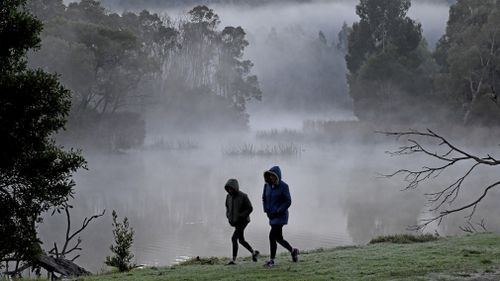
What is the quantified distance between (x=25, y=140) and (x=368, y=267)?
485 centimetres

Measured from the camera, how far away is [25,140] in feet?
27.1

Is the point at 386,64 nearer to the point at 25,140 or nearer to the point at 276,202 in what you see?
the point at 276,202

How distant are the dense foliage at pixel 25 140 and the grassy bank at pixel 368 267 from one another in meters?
1.51

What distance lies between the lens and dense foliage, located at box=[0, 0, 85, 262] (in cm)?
810

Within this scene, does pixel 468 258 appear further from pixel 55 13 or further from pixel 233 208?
pixel 55 13

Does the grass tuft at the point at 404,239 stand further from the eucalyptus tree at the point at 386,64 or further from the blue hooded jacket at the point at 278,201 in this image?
the eucalyptus tree at the point at 386,64

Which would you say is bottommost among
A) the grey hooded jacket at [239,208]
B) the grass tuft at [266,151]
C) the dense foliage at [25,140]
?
the grey hooded jacket at [239,208]

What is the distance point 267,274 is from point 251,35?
136341 millimetres

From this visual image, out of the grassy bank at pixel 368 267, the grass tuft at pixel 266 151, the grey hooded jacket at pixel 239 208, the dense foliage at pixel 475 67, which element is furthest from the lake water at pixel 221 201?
the grey hooded jacket at pixel 239 208

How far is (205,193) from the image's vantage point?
32.2m

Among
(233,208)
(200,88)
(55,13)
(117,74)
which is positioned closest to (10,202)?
(233,208)

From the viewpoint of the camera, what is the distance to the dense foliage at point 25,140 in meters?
8.10

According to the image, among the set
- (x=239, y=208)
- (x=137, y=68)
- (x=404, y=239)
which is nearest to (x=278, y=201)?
(x=239, y=208)

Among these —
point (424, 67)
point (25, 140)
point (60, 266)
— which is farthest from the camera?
point (424, 67)
